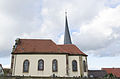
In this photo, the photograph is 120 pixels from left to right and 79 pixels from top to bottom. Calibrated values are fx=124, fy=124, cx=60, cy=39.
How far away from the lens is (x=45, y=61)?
29281mm

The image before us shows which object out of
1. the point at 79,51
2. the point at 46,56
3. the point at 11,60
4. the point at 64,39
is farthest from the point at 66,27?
the point at 11,60

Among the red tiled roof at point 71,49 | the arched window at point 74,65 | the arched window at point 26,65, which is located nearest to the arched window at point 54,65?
the arched window at point 74,65

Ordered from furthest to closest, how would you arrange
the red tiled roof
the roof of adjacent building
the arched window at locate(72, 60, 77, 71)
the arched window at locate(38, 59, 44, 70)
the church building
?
the red tiled roof → the arched window at locate(72, 60, 77, 71) → the roof of adjacent building → the arched window at locate(38, 59, 44, 70) → the church building

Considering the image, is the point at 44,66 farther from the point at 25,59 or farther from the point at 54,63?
the point at 25,59

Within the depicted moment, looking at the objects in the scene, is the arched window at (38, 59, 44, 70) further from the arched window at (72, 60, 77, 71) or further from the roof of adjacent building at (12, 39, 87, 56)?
the arched window at (72, 60, 77, 71)

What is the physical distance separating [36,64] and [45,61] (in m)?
2.19

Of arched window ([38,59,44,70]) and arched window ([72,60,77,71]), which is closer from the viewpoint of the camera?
arched window ([38,59,44,70])

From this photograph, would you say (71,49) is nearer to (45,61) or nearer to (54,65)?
(54,65)

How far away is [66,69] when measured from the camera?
2889 cm

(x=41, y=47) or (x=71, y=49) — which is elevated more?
(x=41, y=47)

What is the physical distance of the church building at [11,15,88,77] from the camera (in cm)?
2847

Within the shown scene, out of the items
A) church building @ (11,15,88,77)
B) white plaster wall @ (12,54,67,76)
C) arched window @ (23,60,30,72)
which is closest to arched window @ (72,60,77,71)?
church building @ (11,15,88,77)

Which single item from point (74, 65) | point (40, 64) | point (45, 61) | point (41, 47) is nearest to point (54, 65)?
point (45, 61)

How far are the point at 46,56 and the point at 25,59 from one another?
4977 millimetres
